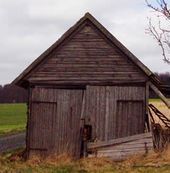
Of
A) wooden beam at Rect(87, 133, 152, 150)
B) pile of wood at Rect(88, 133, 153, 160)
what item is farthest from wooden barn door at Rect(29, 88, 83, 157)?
pile of wood at Rect(88, 133, 153, 160)

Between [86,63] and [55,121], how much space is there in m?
2.74

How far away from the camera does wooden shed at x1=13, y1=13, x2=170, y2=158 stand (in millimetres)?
22344

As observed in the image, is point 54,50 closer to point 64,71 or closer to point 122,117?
point 64,71

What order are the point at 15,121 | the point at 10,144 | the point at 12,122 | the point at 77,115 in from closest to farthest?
1. the point at 77,115
2. the point at 10,144
3. the point at 12,122
4. the point at 15,121

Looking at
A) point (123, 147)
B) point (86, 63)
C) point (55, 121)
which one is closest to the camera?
point (123, 147)

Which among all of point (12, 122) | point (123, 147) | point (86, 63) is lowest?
point (123, 147)

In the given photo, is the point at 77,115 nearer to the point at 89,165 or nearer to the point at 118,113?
the point at 118,113

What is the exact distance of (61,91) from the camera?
74.7ft

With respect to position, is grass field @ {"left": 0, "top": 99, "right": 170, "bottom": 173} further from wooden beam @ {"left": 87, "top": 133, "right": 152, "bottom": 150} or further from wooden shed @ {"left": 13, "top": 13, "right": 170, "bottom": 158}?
wooden shed @ {"left": 13, "top": 13, "right": 170, "bottom": 158}

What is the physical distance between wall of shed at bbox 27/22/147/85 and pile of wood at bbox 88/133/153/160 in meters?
2.46

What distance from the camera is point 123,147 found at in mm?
21672

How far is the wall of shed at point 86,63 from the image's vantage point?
2258 centimetres

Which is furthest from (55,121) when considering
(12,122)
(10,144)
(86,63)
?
(12,122)

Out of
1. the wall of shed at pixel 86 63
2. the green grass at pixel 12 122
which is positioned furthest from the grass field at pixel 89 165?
the green grass at pixel 12 122
